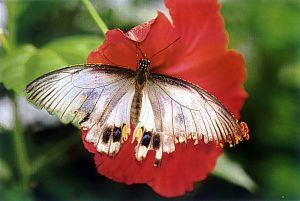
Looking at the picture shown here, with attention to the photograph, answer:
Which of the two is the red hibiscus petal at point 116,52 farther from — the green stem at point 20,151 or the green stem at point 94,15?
the green stem at point 20,151

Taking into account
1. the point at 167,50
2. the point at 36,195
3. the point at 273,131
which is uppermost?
the point at 167,50

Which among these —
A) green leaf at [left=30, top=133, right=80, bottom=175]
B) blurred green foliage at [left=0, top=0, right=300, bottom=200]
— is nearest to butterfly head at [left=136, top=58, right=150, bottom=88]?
blurred green foliage at [left=0, top=0, right=300, bottom=200]

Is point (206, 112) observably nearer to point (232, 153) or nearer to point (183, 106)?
point (183, 106)

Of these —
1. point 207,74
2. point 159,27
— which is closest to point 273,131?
point 207,74

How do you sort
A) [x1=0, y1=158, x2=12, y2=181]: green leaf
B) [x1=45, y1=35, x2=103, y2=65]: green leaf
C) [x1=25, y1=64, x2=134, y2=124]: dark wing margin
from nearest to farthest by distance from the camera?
[x1=25, y1=64, x2=134, y2=124]: dark wing margin < [x1=45, y1=35, x2=103, y2=65]: green leaf < [x1=0, y1=158, x2=12, y2=181]: green leaf

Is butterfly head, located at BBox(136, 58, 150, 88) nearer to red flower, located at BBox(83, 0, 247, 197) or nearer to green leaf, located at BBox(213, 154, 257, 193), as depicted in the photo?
red flower, located at BBox(83, 0, 247, 197)
